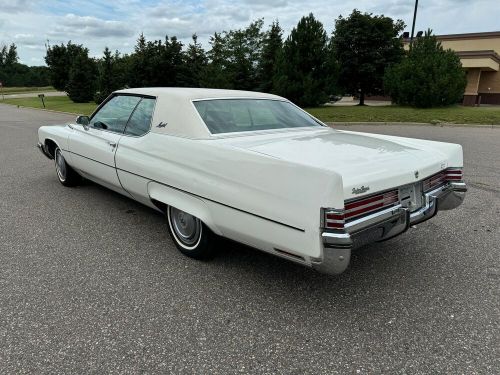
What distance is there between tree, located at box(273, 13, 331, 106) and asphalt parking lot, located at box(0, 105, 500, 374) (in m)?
15.4

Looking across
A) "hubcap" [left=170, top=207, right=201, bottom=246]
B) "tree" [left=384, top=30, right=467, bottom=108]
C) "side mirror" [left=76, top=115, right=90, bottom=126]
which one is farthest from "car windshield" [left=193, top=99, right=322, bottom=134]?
"tree" [left=384, top=30, right=467, bottom=108]

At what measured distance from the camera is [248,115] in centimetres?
373

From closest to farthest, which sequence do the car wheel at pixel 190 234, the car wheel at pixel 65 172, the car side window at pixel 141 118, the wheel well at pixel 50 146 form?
the car wheel at pixel 190 234, the car side window at pixel 141 118, the car wheel at pixel 65 172, the wheel well at pixel 50 146

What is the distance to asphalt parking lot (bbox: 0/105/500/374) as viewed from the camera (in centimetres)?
221

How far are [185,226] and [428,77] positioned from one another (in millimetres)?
18749

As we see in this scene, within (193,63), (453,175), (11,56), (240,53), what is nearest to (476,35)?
(240,53)

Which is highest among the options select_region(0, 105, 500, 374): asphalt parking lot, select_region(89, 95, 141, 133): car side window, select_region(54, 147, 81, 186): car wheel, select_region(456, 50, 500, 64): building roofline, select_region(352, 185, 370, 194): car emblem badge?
select_region(456, 50, 500, 64): building roofline

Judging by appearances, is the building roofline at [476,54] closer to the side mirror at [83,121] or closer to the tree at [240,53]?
the tree at [240,53]

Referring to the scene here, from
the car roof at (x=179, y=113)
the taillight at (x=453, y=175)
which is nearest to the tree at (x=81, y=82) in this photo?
the car roof at (x=179, y=113)

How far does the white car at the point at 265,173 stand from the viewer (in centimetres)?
232

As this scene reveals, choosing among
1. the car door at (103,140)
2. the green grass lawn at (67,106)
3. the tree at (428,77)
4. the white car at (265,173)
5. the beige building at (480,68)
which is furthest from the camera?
the beige building at (480,68)

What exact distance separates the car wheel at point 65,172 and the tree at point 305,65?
1457 centimetres

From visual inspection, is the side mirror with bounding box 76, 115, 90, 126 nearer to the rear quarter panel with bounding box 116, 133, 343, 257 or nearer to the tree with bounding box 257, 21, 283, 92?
the rear quarter panel with bounding box 116, 133, 343, 257

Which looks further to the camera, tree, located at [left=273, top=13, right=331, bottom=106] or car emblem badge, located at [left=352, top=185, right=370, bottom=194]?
tree, located at [left=273, top=13, right=331, bottom=106]
